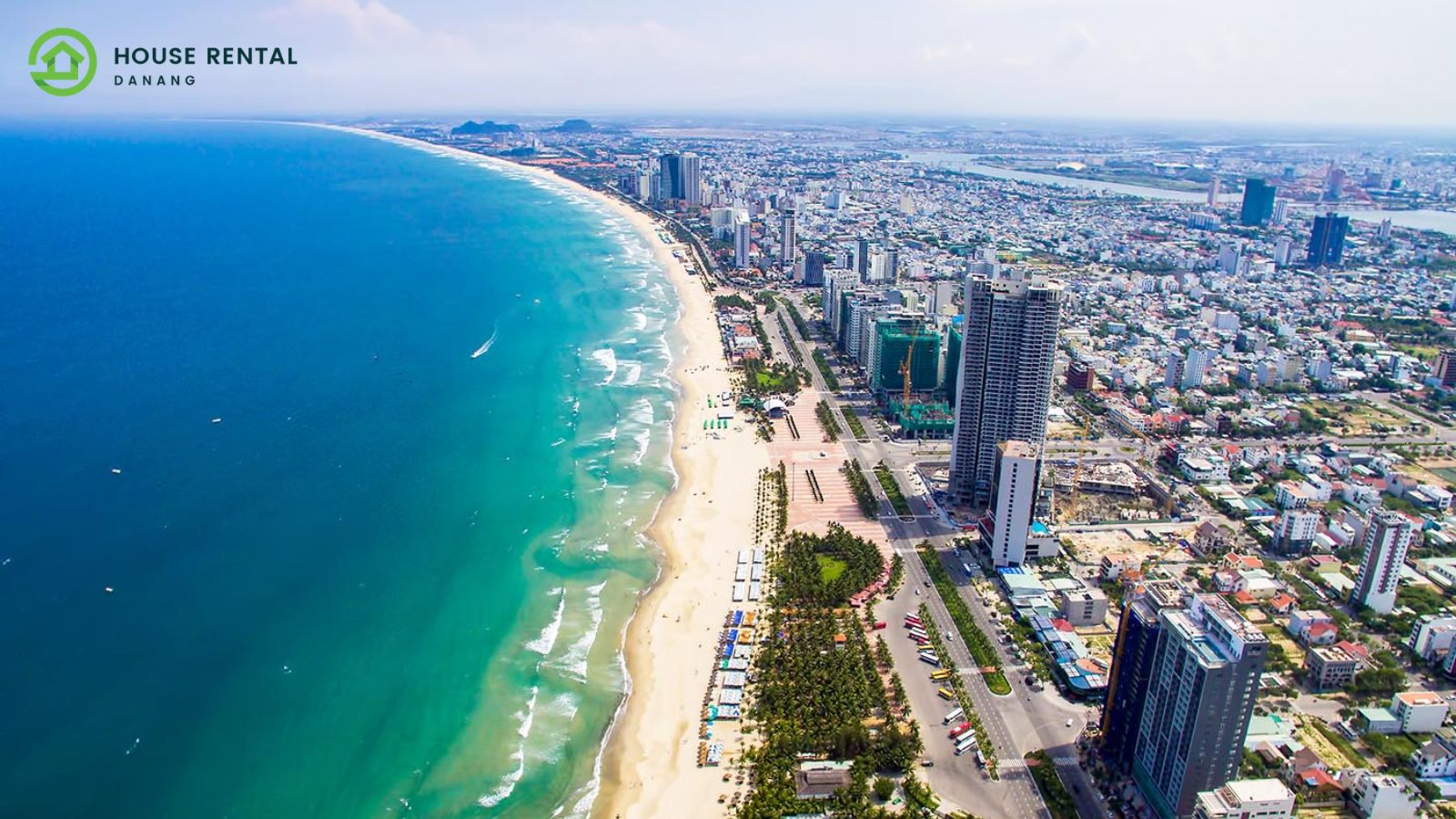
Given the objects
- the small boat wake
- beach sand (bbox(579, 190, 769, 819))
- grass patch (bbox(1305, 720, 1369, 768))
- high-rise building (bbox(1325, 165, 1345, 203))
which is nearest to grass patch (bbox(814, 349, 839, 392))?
beach sand (bbox(579, 190, 769, 819))

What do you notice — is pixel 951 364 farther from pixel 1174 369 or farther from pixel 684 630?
pixel 684 630

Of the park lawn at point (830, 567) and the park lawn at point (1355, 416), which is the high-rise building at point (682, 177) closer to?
the park lawn at point (1355, 416)

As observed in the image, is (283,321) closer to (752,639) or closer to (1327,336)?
(752,639)

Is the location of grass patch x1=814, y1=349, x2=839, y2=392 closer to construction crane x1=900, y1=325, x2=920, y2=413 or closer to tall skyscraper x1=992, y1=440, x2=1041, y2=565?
construction crane x1=900, y1=325, x2=920, y2=413

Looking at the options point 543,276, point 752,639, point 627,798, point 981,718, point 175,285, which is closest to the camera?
point 627,798

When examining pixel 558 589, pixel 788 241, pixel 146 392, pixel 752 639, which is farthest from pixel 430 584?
pixel 788 241
